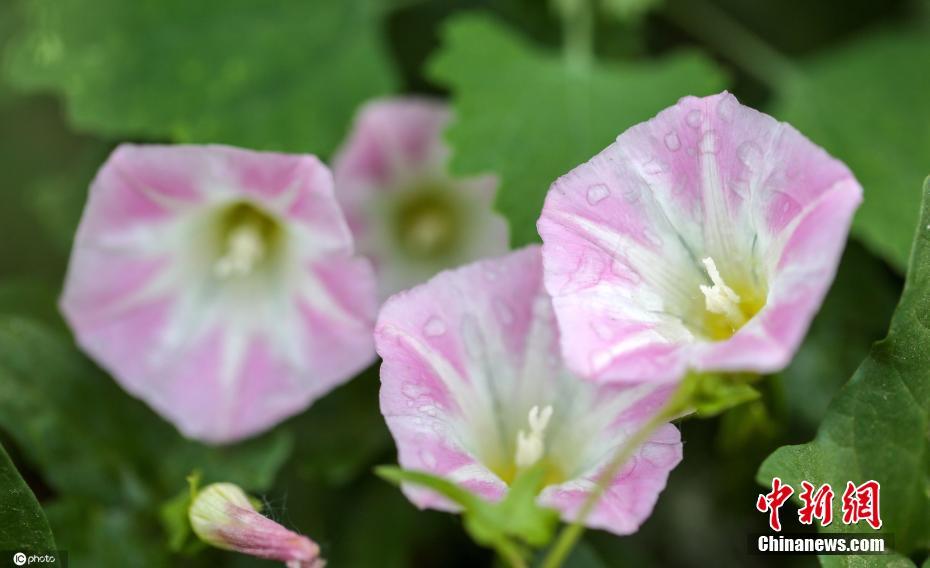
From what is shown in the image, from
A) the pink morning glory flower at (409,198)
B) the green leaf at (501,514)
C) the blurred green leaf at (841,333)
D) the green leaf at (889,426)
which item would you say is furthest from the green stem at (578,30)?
the green leaf at (501,514)

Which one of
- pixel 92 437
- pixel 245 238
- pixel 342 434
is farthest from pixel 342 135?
pixel 92 437

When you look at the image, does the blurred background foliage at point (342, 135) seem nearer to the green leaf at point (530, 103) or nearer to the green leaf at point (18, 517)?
the green leaf at point (530, 103)

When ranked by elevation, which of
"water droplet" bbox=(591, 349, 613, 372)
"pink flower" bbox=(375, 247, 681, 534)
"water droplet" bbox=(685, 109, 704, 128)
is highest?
"water droplet" bbox=(685, 109, 704, 128)

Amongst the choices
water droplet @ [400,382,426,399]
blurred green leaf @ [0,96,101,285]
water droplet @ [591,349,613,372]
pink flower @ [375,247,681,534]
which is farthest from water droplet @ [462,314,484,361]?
blurred green leaf @ [0,96,101,285]

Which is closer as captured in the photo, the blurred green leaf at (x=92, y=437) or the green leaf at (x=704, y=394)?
the green leaf at (x=704, y=394)

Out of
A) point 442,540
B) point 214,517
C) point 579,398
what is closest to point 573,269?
point 579,398

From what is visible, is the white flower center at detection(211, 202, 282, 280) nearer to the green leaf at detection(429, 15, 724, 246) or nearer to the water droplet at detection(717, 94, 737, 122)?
the green leaf at detection(429, 15, 724, 246)

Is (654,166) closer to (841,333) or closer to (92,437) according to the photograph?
(841,333)
